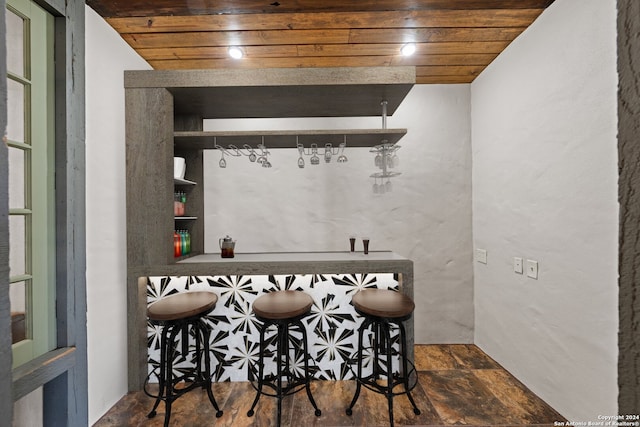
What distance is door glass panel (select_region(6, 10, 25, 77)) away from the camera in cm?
122

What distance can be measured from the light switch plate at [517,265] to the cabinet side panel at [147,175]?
8.40 ft

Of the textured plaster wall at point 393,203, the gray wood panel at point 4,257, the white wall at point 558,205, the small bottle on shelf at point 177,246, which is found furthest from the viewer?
the textured plaster wall at point 393,203

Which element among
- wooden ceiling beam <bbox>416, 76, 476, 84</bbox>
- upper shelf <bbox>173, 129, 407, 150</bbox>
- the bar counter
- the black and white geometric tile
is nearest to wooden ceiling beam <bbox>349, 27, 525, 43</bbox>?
wooden ceiling beam <bbox>416, 76, 476, 84</bbox>

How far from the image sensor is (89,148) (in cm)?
183

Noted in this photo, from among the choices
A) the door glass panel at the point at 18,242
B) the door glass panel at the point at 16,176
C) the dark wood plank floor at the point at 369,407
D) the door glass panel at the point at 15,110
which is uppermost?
the door glass panel at the point at 15,110

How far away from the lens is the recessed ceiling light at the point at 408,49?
2.31m

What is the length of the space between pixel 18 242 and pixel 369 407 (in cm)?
207

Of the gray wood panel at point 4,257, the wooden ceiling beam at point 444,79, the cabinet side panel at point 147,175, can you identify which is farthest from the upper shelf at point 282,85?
the gray wood panel at point 4,257

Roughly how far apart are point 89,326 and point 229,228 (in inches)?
54.6

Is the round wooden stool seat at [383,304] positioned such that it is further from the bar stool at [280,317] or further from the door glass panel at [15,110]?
the door glass panel at [15,110]

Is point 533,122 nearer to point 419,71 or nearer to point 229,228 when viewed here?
point 419,71

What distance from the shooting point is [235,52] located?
7.70 feet

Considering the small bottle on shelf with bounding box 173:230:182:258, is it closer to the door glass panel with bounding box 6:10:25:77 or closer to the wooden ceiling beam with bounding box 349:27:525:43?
the door glass panel with bounding box 6:10:25:77

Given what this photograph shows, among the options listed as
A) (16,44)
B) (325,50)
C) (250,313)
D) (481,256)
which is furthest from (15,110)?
(481,256)
